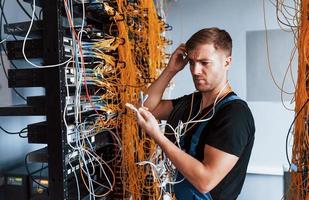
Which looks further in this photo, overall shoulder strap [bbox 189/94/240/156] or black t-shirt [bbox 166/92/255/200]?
overall shoulder strap [bbox 189/94/240/156]

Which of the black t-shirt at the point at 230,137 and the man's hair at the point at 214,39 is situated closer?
the black t-shirt at the point at 230,137

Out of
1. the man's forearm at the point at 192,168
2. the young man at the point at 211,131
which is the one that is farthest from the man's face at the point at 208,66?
the man's forearm at the point at 192,168

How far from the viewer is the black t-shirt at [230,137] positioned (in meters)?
0.95

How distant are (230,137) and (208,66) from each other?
0.33m

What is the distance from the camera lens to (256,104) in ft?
9.80

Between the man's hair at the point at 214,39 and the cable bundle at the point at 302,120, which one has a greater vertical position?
the man's hair at the point at 214,39

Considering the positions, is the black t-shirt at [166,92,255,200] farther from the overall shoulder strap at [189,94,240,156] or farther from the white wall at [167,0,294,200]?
the white wall at [167,0,294,200]

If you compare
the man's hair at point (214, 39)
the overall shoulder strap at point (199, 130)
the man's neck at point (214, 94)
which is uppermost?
the man's hair at point (214, 39)

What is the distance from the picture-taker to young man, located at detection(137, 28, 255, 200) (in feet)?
3.08

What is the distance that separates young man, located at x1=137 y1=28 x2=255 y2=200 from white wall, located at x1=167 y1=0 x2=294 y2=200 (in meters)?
1.86

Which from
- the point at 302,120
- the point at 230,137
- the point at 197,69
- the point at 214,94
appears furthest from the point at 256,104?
the point at 230,137

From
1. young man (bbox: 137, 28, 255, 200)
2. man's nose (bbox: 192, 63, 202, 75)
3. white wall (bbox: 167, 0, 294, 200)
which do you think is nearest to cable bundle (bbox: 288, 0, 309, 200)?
young man (bbox: 137, 28, 255, 200)

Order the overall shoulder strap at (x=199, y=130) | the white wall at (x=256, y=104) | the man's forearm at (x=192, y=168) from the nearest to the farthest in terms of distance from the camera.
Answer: the man's forearm at (x=192, y=168) → the overall shoulder strap at (x=199, y=130) → the white wall at (x=256, y=104)

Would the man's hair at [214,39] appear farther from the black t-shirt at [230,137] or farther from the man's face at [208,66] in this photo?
the black t-shirt at [230,137]
